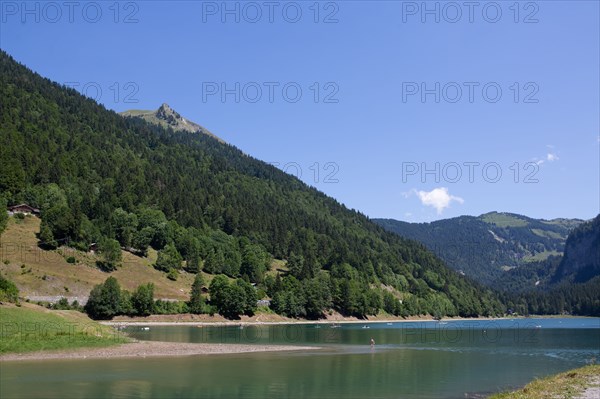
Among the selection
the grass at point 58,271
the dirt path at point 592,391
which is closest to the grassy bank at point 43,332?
the grass at point 58,271

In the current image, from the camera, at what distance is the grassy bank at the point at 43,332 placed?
6519 centimetres

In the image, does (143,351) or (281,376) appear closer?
(281,376)

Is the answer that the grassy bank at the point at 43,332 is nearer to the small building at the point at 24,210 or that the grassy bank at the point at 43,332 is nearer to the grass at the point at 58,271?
the grass at the point at 58,271

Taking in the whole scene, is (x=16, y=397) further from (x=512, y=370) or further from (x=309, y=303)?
(x=309, y=303)

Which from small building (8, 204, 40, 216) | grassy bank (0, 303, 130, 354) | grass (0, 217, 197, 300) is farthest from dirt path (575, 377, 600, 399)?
small building (8, 204, 40, 216)

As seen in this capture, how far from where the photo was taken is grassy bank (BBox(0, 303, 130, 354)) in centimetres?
6519

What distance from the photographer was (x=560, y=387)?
138 feet

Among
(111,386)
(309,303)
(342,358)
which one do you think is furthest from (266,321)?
(111,386)

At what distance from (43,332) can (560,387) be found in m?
61.8

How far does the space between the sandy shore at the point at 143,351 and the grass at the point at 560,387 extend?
43565 mm

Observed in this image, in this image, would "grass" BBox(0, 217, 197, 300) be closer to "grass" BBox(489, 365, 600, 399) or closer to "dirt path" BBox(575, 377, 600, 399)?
"grass" BBox(489, 365, 600, 399)

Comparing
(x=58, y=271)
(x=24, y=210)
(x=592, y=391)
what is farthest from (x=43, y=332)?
(x=24, y=210)

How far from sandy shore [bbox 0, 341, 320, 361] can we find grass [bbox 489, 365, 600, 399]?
143ft

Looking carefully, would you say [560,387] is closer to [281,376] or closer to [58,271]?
[281,376]
